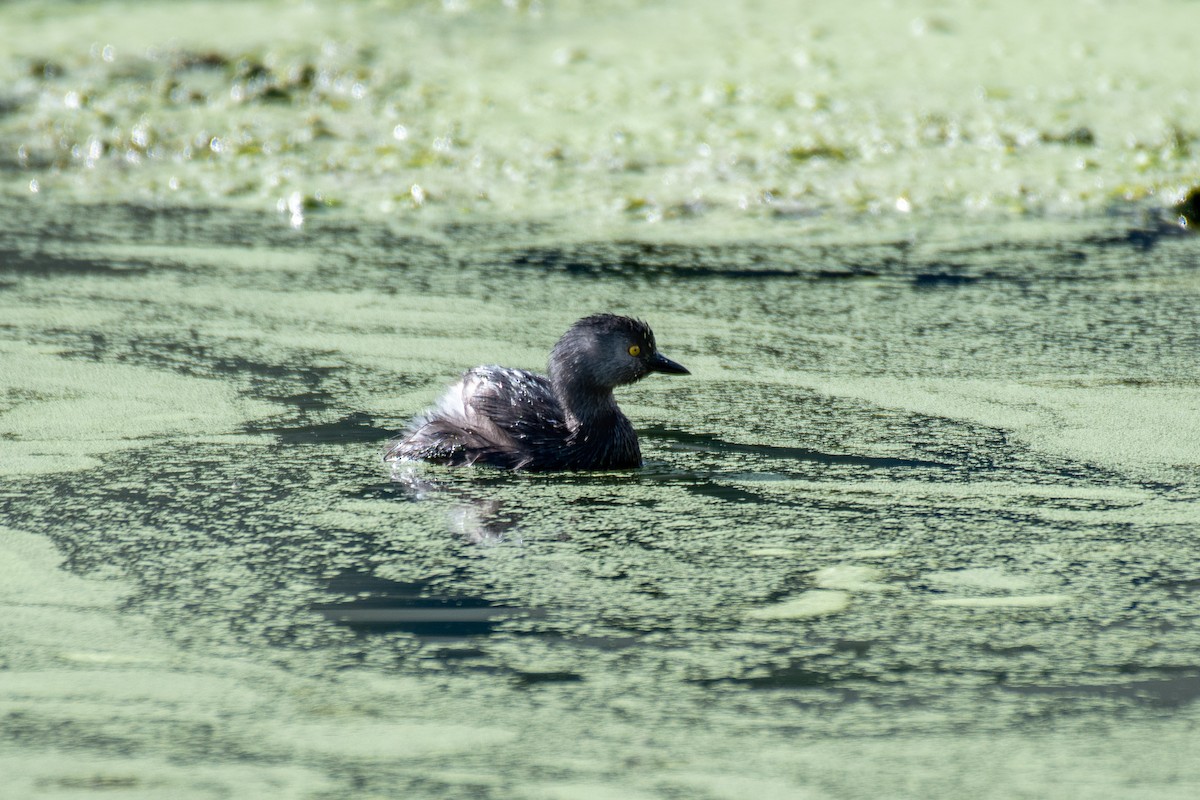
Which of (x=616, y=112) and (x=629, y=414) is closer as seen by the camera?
(x=629, y=414)

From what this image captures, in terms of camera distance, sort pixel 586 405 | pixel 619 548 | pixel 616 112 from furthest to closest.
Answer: pixel 616 112
pixel 586 405
pixel 619 548

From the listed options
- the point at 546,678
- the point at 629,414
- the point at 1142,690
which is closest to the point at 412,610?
the point at 546,678

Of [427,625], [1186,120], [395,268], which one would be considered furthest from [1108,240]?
[427,625]

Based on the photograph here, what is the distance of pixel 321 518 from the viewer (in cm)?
321

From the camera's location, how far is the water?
7.73 ft

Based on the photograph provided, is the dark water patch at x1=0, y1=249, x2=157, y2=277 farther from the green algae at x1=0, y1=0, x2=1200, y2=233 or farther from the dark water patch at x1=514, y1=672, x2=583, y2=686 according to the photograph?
the dark water patch at x1=514, y1=672, x2=583, y2=686

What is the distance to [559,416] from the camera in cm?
363

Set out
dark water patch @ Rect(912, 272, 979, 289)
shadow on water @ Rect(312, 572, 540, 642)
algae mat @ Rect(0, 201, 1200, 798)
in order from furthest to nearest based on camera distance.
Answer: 1. dark water patch @ Rect(912, 272, 979, 289)
2. shadow on water @ Rect(312, 572, 540, 642)
3. algae mat @ Rect(0, 201, 1200, 798)

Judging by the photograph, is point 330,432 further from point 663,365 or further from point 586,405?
point 663,365

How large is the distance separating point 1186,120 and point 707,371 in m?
3.67

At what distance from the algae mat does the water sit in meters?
0.01

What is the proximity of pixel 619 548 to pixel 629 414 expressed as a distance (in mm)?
1007

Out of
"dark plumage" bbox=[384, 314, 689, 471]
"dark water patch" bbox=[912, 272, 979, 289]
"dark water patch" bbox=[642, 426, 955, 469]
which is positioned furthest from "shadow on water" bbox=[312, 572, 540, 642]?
"dark water patch" bbox=[912, 272, 979, 289]

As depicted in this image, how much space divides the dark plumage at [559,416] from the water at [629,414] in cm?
10
